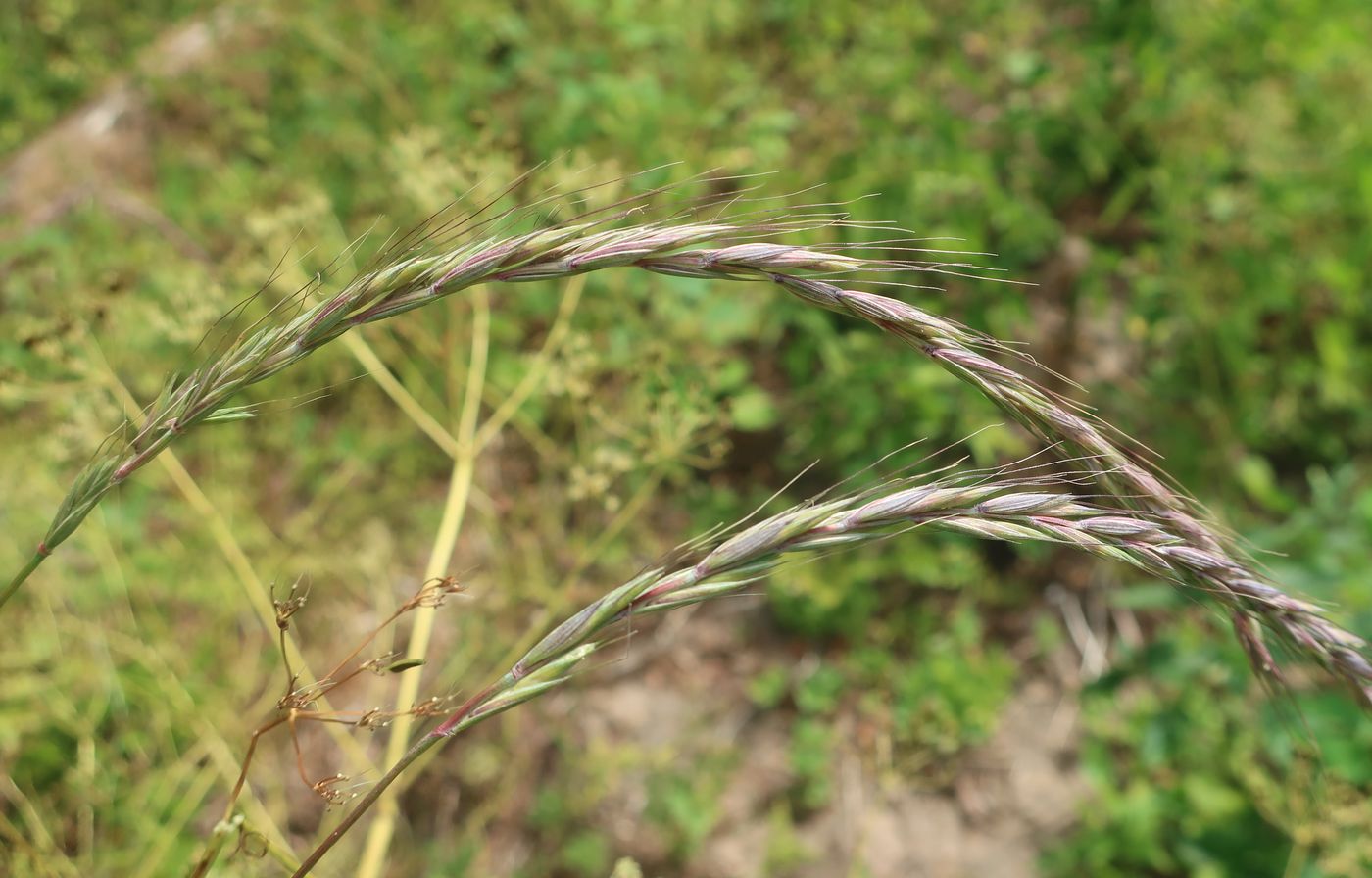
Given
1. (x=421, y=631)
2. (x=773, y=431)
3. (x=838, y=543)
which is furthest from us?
(x=773, y=431)

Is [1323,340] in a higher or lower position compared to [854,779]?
higher

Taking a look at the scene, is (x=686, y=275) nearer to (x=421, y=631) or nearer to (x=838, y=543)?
(x=838, y=543)

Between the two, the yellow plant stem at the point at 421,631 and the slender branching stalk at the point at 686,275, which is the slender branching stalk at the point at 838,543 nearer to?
the slender branching stalk at the point at 686,275

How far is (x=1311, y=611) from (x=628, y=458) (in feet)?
4.68

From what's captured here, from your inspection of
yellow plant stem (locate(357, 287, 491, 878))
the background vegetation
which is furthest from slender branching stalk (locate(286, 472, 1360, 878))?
the background vegetation

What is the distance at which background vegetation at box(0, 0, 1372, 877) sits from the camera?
9.06 ft

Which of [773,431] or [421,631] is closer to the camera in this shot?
[421,631]

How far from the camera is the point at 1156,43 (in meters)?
3.21

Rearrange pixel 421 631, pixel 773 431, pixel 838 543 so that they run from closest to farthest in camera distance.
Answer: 1. pixel 838 543
2. pixel 421 631
3. pixel 773 431

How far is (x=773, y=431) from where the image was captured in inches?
140

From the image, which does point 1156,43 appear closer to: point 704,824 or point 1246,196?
point 1246,196

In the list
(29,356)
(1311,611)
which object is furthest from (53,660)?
(1311,611)

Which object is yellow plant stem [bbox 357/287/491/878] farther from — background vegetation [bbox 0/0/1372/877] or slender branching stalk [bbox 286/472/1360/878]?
slender branching stalk [bbox 286/472/1360/878]

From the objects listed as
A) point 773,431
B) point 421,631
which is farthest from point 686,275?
point 773,431
